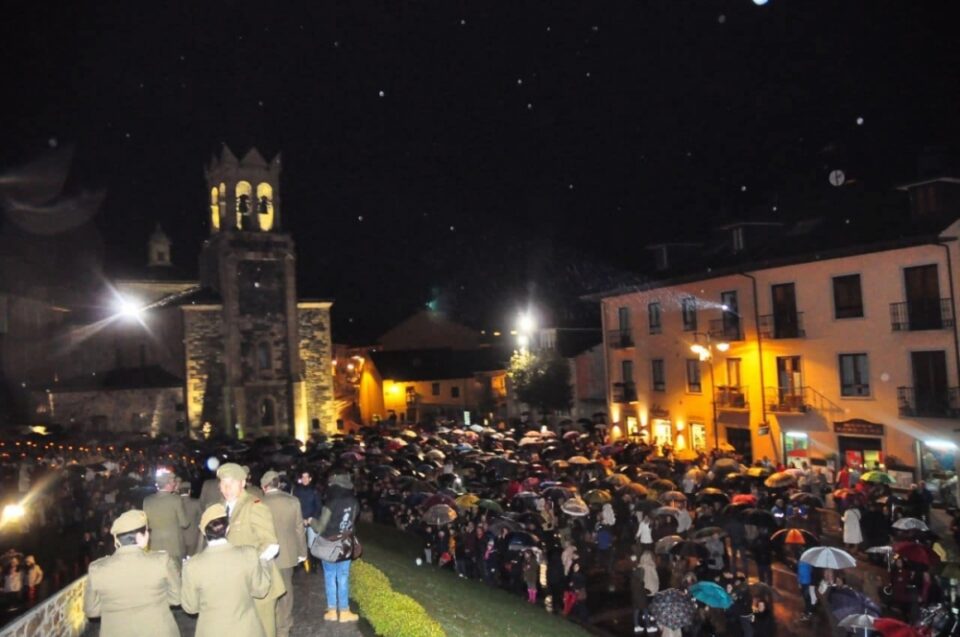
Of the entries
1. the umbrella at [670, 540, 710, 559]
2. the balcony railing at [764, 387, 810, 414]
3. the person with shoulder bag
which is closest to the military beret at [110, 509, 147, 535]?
the person with shoulder bag

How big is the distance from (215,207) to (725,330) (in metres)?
34.3

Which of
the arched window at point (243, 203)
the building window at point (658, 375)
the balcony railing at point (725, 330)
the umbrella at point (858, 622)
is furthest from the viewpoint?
the arched window at point (243, 203)

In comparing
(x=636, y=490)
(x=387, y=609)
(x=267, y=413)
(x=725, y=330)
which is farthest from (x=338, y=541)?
(x=267, y=413)

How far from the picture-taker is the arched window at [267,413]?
4838 centimetres

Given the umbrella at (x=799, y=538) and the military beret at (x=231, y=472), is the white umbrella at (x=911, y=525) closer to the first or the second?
the umbrella at (x=799, y=538)

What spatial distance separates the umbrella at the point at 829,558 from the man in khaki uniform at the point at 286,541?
26.4 feet

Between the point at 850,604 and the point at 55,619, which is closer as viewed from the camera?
the point at 55,619

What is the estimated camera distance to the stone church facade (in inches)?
1859

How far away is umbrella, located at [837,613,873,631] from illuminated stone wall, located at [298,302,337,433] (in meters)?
44.6

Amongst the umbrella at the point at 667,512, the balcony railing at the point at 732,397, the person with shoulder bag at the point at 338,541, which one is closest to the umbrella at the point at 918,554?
the umbrella at the point at 667,512

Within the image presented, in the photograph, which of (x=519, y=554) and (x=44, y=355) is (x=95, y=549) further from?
(x=44, y=355)

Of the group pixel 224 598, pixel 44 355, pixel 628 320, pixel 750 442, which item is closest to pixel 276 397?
pixel 44 355

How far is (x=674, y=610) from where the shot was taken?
980cm

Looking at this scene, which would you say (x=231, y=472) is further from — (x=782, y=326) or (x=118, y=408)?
(x=118, y=408)
